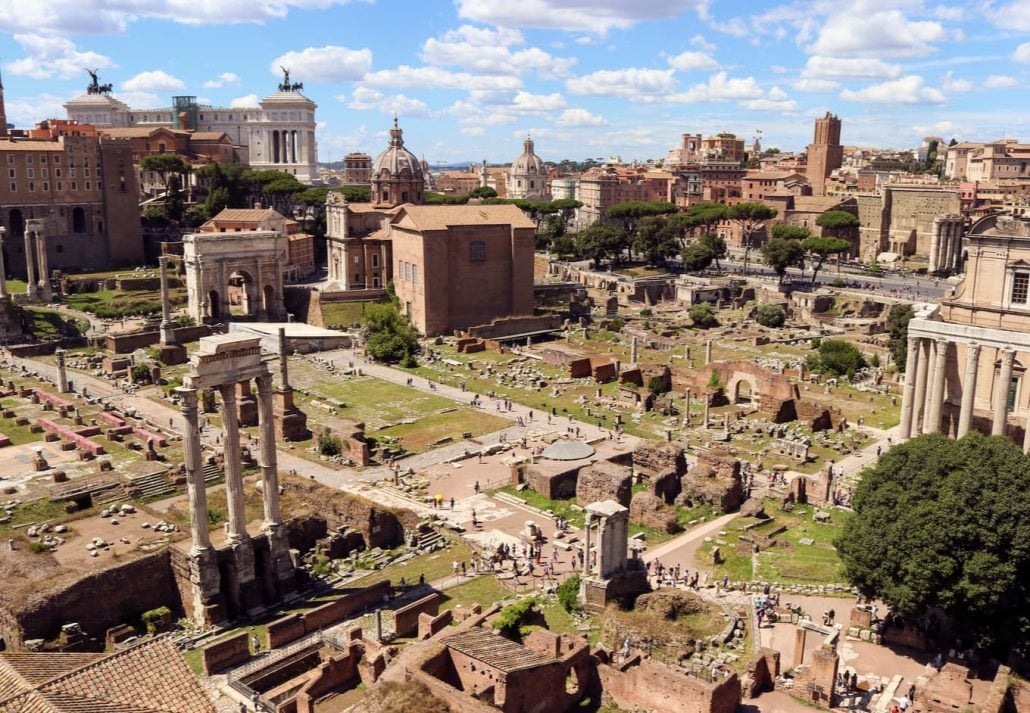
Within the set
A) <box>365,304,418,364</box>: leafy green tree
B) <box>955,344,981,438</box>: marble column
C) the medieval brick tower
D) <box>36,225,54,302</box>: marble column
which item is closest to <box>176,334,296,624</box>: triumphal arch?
<box>955,344,981,438</box>: marble column

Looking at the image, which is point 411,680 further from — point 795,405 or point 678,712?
point 795,405

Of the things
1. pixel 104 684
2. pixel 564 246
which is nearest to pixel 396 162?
pixel 564 246

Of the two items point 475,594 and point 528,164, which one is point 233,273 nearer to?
point 475,594

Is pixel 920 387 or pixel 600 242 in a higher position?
pixel 600 242

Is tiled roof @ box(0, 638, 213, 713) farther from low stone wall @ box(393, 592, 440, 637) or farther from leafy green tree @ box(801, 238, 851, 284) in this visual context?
leafy green tree @ box(801, 238, 851, 284)

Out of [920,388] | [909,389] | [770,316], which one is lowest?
[770,316]

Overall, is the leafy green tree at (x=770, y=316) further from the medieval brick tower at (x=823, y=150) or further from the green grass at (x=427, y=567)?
the medieval brick tower at (x=823, y=150)

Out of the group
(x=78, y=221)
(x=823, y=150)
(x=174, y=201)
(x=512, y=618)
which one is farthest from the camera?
(x=823, y=150)
